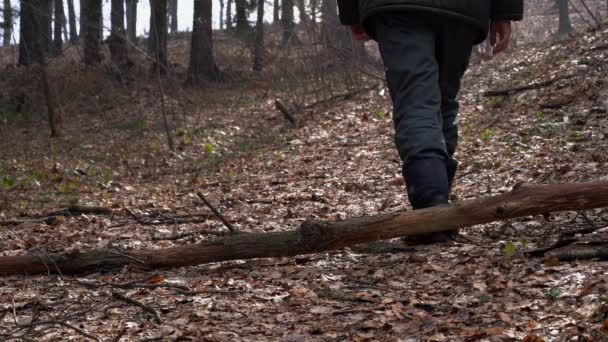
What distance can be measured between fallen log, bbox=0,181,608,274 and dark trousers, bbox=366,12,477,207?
0.17 meters

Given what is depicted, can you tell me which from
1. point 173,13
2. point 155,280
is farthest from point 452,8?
point 173,13

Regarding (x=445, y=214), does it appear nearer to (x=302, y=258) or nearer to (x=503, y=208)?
(x=503, y=208)

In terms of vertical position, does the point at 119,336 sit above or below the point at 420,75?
below

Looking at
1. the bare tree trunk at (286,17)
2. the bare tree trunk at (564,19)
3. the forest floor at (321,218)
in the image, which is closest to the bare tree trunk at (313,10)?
the forest floor at (321,218)

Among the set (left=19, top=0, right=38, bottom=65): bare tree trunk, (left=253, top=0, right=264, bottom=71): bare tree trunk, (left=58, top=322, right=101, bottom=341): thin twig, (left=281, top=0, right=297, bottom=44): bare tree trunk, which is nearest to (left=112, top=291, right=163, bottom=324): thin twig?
(left=58, top=322, right=101, bottom=341): thin twig

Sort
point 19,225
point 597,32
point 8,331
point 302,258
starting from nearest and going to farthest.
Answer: point 8,331, point 302,258, point 19,225, point 597,32

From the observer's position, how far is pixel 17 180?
8.65 metres

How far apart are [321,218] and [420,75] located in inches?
72.6

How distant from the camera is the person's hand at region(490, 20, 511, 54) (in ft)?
12.5

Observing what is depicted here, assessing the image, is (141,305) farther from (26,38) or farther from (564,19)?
(564,19)

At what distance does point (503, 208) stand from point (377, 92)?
33.4 feet

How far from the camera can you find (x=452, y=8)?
3.39 metres

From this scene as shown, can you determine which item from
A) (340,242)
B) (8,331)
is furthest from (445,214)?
(8,331)

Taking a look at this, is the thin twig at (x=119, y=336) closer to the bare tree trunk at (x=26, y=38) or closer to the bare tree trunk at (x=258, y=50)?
the bare tree trunk at (x=26, y=38)
